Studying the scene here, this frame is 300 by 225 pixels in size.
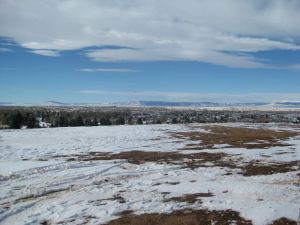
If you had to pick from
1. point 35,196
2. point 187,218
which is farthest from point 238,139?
point 187,218

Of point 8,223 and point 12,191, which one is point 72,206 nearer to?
point 8,223

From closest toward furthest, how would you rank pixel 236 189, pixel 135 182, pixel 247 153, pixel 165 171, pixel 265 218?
pixel 265 218
pixel 236 189
pixel 135 182
pixel 165 171
pixel 247 153

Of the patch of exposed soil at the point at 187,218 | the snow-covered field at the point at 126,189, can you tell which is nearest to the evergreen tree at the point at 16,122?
the snow-covered field at the point at 126,189

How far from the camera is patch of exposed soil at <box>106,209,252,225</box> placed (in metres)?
13.7

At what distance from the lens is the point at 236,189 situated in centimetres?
1836

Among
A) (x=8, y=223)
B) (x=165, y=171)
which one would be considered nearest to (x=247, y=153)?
(x=165, y=171)

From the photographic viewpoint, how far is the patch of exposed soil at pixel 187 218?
44.9 feet

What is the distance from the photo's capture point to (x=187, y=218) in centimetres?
1421

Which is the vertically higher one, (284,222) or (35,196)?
(284,222)

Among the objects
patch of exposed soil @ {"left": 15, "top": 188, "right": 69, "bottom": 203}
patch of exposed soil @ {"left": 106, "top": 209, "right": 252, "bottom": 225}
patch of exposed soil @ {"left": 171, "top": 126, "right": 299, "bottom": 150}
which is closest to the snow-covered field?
patch of exposed soil @ {"left": 15, "top": 188, "right": 69, "bottom": 203}

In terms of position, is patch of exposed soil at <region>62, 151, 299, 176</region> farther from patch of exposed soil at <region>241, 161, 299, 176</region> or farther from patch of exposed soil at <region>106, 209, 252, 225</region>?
patch of exposed soil at <region>106, 209, 252, 225</region>

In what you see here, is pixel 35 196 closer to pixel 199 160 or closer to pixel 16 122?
pixel 199 160

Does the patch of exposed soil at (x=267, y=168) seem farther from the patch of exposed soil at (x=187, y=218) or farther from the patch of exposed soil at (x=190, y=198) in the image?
the patch of exposed soil at (x=187, y=218)

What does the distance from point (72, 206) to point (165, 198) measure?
3.94 meters
